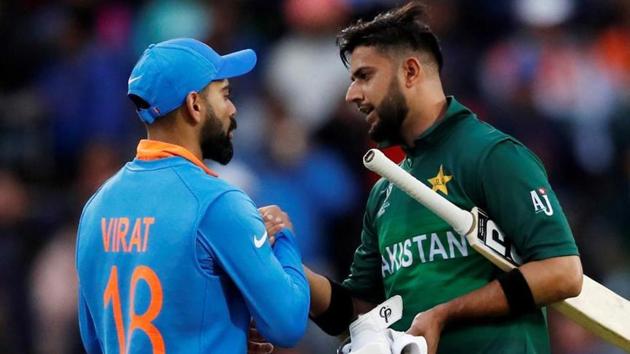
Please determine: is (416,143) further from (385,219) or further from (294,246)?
(294,246)

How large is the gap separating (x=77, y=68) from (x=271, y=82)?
1586 mm

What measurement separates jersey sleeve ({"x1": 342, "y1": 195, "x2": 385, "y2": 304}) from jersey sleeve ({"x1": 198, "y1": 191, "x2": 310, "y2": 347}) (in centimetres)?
94

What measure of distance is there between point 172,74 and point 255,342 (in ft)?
3.27

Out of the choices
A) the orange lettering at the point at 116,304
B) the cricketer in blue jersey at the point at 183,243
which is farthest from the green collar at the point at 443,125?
the orange lettering at the point at 116,304

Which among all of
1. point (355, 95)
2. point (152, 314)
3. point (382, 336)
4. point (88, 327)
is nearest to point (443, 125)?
point (355, 95)

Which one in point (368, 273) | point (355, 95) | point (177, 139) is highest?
point (177, 139)

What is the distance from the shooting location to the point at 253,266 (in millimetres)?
4535

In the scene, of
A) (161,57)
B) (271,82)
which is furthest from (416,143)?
(271,82)

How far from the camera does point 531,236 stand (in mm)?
4871

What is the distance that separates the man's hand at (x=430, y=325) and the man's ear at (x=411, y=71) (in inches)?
35.9

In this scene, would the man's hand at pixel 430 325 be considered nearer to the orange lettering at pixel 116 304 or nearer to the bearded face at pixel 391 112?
the bearded face at pixel 391 112

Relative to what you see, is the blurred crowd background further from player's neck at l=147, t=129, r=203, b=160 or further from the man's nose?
player's neck at l=147, t=129, r=203, b=160

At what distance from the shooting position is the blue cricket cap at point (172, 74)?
471 cm

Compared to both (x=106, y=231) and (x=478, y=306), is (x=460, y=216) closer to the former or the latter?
(x=478, y=306)
